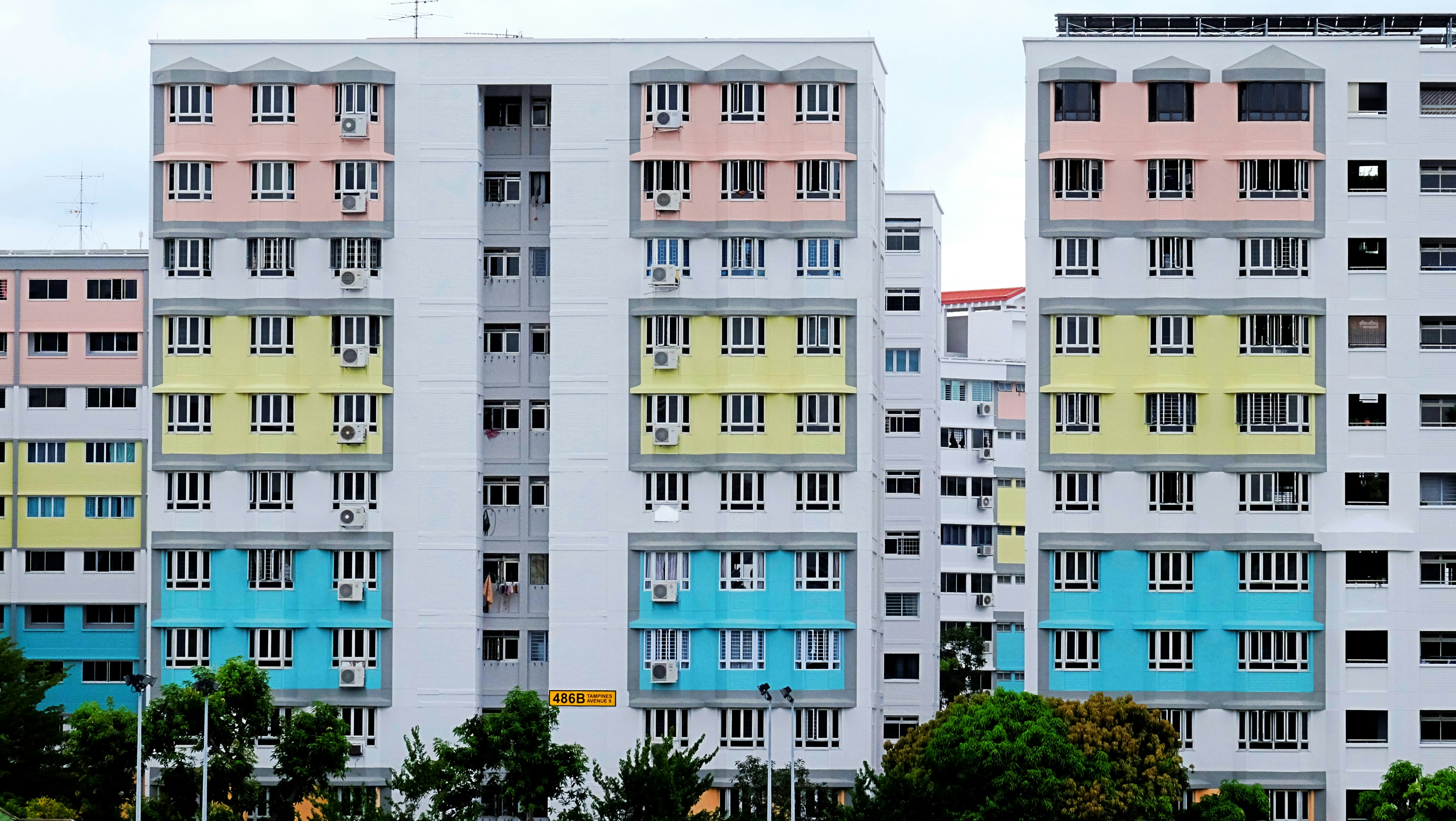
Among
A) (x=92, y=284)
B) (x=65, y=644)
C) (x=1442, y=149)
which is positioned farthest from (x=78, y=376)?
(x=1442, y=149)

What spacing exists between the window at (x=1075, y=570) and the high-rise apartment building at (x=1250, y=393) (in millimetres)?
72

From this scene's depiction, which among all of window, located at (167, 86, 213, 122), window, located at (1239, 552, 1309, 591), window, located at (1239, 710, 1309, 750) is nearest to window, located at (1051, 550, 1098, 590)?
window, located at (1239, 552, 1309, 591)

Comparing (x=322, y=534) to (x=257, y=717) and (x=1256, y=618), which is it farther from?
(x=1256, y=618)

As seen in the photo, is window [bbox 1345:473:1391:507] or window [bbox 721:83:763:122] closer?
window [bbox 1345:473:1391:507]

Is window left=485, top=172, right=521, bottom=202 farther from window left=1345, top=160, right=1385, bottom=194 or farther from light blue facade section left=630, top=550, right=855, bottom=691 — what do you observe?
window left=1345, top=160, right=1385, bottom=194

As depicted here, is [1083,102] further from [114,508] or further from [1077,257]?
[114,508]

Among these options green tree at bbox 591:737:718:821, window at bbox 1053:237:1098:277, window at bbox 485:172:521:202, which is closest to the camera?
green tree at bbox 591:737:718:821

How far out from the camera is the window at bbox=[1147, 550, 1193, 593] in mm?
65938

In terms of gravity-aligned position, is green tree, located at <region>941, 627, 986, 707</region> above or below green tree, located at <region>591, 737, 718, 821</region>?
above

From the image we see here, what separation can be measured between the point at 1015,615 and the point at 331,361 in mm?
52264

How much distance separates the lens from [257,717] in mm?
60500

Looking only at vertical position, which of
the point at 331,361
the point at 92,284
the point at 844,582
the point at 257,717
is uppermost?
the point at 92,284

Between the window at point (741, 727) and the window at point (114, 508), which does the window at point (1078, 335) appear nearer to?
the window at point (741, 727)

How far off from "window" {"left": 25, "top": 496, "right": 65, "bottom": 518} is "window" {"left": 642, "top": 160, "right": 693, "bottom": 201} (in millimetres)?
32192
